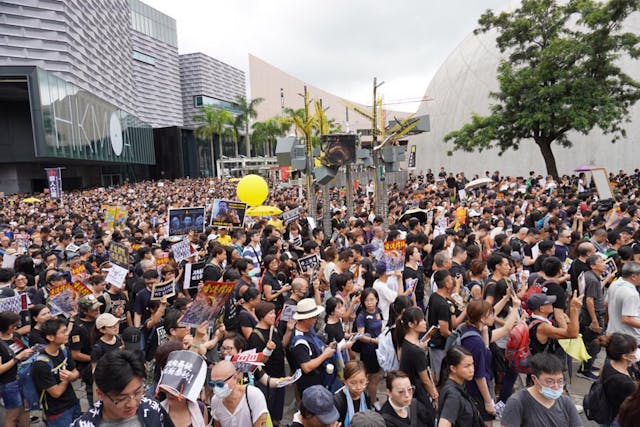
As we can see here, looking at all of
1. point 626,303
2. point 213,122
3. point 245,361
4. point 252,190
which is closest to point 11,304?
→ point 245,361

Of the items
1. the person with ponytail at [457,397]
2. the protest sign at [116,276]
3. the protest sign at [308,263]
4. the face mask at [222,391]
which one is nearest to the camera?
the face mask at [222,391]

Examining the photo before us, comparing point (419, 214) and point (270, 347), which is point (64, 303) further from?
point (419, 214)

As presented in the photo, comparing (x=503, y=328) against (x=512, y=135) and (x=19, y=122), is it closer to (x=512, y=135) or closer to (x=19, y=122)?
(x=512, y=135)

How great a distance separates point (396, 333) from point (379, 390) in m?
2.13

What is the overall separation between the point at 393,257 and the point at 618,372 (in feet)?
9.15

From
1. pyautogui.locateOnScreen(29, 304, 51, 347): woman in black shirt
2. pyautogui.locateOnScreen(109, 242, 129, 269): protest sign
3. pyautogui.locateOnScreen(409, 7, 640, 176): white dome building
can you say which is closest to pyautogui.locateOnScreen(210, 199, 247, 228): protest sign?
pyautogui.locateOnScreen(109, 242, 129, 269): protest sign

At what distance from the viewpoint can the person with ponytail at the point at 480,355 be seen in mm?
3951

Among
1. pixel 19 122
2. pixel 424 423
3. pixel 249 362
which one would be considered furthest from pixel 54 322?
pixel 19 122

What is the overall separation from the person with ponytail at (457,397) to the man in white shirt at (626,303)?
2.46m

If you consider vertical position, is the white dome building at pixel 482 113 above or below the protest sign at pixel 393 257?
above

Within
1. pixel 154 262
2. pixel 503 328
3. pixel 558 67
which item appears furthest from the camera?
pixel 558 67

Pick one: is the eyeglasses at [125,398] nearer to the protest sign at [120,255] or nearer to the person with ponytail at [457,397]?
the person with ponytail at [457,397]

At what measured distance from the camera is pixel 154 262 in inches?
302

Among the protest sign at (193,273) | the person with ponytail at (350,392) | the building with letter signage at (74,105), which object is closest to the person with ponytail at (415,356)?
the person with ponytail at (350,392)
